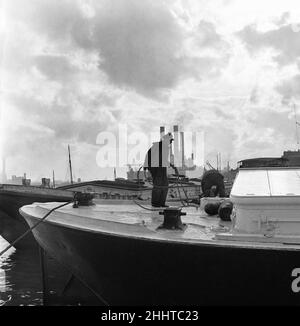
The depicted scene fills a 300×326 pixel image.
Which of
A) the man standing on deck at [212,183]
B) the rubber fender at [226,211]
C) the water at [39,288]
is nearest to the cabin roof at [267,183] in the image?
the rubber fender at [226,211]

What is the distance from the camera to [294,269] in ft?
15.4

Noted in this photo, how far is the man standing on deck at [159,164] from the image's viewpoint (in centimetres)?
980

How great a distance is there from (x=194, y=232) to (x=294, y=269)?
166 centimetres

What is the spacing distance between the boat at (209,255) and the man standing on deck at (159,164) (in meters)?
3.35

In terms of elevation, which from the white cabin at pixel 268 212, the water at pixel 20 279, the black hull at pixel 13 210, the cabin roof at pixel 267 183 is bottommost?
the water at pixel 20 279

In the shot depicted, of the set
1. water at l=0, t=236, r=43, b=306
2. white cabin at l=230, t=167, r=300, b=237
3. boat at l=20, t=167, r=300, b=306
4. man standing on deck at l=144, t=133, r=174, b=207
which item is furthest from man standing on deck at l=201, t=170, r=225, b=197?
white cabin at l=230, t=167, r=300, b=237

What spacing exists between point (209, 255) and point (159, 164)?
5.04 m

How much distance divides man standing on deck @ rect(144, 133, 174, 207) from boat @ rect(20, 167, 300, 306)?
3.35 m

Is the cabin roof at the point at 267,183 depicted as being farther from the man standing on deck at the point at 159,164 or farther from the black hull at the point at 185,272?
the man standing on deck at the point at 159,164

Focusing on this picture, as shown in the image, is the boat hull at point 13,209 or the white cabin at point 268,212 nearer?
the white cabin at point 268,212

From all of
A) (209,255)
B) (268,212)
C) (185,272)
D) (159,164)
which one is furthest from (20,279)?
(268,212)

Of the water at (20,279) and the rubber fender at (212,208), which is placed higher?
the rubber fender at (212,208)

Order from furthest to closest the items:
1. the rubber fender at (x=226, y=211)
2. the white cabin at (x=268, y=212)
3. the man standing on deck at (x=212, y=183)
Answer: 1. the man standing on deck at (x=212, y=183)
2. the rubber fender at (x=226, y=211)
3. the white cabin at (x=268, y=212)

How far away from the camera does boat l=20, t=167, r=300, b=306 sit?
4.80m
